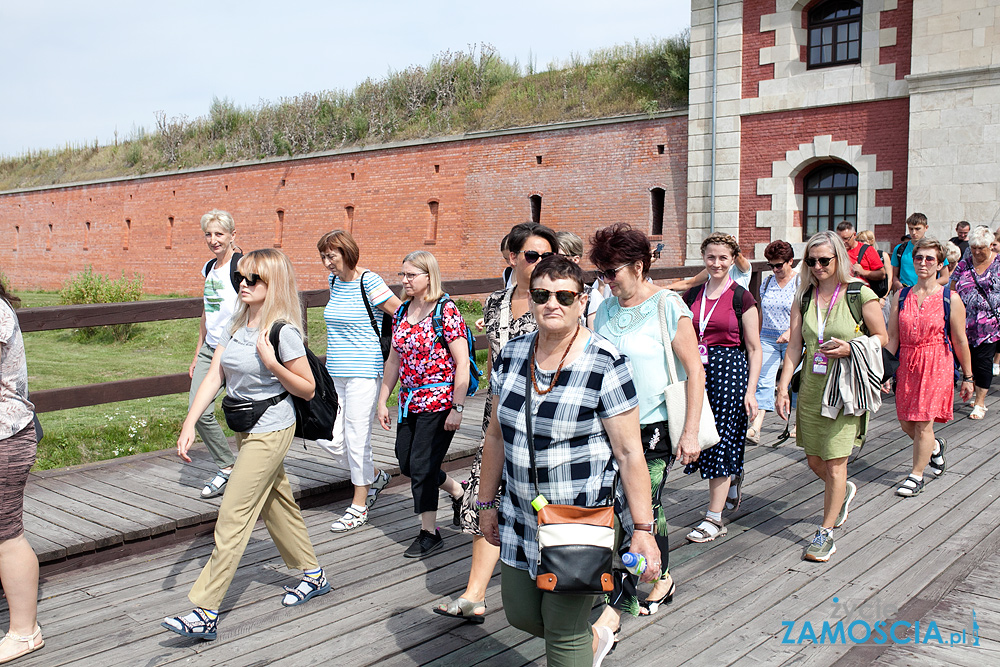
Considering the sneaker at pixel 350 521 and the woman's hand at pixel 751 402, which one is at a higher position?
the woman's hand at pixel 751 402

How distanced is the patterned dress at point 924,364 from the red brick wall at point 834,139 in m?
10.5

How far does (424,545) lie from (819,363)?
8.08 ft

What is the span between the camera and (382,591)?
4262 millimetres

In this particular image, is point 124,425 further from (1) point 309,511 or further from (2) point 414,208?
(2) point 414,208

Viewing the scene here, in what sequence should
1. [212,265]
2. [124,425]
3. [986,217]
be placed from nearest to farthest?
[212,265], [124,425], [986,217]

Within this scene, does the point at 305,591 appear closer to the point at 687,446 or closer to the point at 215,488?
the point at 215,488

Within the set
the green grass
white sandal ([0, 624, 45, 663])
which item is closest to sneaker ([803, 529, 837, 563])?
white sandal ([0, 624, 45, 663])

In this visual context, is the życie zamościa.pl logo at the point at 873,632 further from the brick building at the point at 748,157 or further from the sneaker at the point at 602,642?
the brick building at the point at 748,157

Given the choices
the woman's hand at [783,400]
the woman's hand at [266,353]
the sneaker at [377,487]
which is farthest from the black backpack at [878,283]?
the woman's hand at [266,353]

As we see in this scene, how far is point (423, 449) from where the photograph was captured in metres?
4.63

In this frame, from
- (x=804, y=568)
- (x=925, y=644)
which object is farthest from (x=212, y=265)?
(x=925, y=644)

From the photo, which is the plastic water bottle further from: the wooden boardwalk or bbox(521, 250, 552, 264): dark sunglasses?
bbox(521, 250, 552, 264): dark sunglasses

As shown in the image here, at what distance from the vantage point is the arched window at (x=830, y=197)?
16.9 metres

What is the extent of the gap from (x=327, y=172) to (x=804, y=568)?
25984 millimetres
